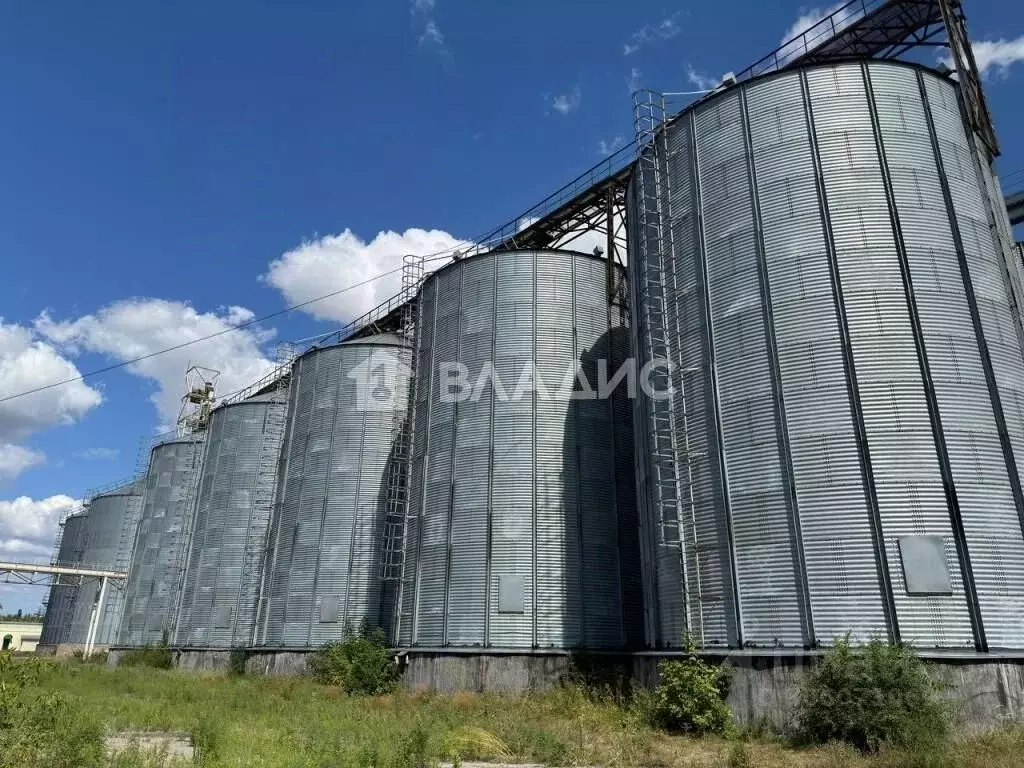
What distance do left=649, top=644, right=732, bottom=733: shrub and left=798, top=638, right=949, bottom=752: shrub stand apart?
1.90 metres

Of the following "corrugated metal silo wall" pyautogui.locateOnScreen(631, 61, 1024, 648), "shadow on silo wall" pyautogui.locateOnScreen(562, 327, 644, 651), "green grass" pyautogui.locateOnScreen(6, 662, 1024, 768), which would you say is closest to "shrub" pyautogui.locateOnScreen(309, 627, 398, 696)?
"green grass" pyautogui.locateOnScreen(6, 662, 1024, 768)

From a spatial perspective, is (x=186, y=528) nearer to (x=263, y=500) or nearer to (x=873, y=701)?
(x=263, y=500)

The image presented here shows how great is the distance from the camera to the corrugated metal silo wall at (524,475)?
25.4m

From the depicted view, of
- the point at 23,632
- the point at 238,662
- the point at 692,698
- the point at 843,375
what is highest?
the point at 843,375

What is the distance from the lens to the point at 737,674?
674 inches

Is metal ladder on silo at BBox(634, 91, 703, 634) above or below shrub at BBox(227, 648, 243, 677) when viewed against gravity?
above

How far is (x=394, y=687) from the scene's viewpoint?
1057 inches

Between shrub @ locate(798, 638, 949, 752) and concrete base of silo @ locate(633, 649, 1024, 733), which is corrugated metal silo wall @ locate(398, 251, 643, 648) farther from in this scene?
shrub @ locate(798, 638, 949, 752)

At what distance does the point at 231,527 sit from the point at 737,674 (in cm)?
3445

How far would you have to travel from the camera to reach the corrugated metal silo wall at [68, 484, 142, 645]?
61.9 meters

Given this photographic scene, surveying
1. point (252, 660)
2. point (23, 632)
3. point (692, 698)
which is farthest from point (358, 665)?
point (23, 632)

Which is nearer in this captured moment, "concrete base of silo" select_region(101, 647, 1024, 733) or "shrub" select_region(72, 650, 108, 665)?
"concrete base of silo" select_region(101, 647, 1024, 733)

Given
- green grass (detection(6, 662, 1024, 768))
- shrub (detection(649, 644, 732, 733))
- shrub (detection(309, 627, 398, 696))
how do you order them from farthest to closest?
shrub (detection(309, 627, 398, 696)) < shrub (detection(649, 644, 732, 733)) < green grass (detection(6, 662, 1024, 768))

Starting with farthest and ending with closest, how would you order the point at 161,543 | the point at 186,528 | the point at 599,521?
the point at 161,543 → the point at 186,528 → the point at 599,521
